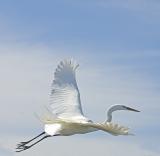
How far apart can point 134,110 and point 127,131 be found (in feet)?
35.3

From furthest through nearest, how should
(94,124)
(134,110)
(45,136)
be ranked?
(134,110) → (45,136) → (94,124)

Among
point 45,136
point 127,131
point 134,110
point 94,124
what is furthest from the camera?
point 134,110

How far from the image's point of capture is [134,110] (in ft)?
168

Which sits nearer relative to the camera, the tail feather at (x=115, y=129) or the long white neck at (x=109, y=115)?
Answer: the tail feather at (x=115, y=129)

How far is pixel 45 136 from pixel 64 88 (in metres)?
2.20

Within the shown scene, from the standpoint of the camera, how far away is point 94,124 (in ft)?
143

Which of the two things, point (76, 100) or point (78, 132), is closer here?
point (78, 132)

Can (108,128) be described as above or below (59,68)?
below

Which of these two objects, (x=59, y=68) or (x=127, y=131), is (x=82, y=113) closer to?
(x=59, y=68)

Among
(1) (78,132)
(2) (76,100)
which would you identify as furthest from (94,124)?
(2) (76,100)

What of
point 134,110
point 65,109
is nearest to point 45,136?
point 65,109

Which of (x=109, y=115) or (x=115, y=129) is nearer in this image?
(x=115, y=129)

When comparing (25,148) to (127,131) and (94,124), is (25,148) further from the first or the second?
(127,131)

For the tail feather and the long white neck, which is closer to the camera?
the tail feather
